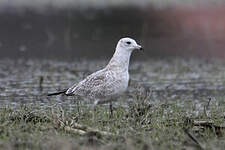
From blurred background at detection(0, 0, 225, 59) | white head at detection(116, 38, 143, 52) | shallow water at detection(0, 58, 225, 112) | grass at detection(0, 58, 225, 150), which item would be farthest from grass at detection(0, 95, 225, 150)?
blurred background at detection(0, 0, 225, 59)

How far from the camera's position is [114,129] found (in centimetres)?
719

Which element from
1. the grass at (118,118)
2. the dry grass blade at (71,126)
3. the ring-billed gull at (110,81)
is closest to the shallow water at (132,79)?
the grass at (118,118)

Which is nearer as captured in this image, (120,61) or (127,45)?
(120,61)

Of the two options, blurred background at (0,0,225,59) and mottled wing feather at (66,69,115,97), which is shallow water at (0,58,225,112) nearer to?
mottled wing feather at (66,69,115,97)

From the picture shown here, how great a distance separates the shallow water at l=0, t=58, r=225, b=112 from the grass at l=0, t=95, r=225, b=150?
0.58m

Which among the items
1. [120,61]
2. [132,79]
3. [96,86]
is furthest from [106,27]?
[96,86]

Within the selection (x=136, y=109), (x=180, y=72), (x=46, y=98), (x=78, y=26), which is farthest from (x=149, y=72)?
(x=78, y=26)

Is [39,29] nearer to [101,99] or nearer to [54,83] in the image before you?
[54,83]

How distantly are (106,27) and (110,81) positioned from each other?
17627 millimetres

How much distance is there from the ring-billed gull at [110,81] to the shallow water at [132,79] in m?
0.58

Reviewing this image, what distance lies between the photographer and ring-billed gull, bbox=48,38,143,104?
8.89 metres

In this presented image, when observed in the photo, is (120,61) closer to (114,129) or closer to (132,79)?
(114,129)

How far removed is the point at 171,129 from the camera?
7.27 metres

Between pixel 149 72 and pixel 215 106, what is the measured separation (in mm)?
6119
